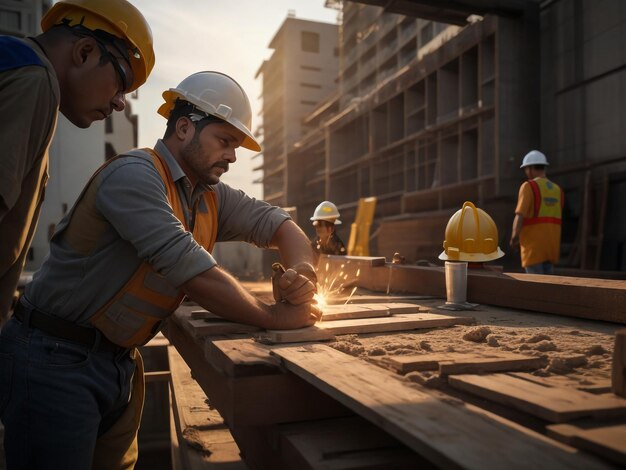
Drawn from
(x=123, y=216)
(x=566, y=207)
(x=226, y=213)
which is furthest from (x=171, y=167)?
(x=566, y=207)

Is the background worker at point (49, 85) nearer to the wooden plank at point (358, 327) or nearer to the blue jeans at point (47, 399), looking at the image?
the blue jeans at point (47, 399)

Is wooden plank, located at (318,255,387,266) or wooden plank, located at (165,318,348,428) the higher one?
wooden plank, located at (318,255,387,266)

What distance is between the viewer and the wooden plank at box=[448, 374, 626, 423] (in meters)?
1.15

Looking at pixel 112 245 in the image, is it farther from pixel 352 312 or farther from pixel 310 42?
pixel 310 42

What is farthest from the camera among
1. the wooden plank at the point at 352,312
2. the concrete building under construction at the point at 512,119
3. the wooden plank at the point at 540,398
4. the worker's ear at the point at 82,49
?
the concrete building under construction at the point at 512,119

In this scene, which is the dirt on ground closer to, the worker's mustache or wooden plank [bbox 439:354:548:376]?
wooden plank [bbox 439:354:548:376]

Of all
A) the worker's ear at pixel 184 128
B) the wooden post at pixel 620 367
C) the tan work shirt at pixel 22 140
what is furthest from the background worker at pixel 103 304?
the wooden post at pixel 620 367

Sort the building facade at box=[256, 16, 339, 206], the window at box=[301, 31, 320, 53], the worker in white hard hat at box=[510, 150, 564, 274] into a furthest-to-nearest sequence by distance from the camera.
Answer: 1. the window at box=[301, 31, 320, 53]
2. the building facade at box=[256, 16, 339, 206]
3. the worker in white hard hat at box=[510, 150, 564, 274]

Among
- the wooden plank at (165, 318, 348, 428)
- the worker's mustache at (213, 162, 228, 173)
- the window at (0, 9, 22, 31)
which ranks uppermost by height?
the window at (0, 9, 22, 31)

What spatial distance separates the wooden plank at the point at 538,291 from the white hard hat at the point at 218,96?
6.42 ft

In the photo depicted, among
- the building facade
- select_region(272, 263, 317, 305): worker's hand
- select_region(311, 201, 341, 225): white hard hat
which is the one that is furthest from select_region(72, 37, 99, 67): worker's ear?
the building facade

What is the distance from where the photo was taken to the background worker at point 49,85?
1.46m

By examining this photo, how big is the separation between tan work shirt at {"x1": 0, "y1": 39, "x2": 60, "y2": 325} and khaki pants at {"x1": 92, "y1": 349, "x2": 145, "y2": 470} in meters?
0.77

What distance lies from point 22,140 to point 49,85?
7.7 inches
